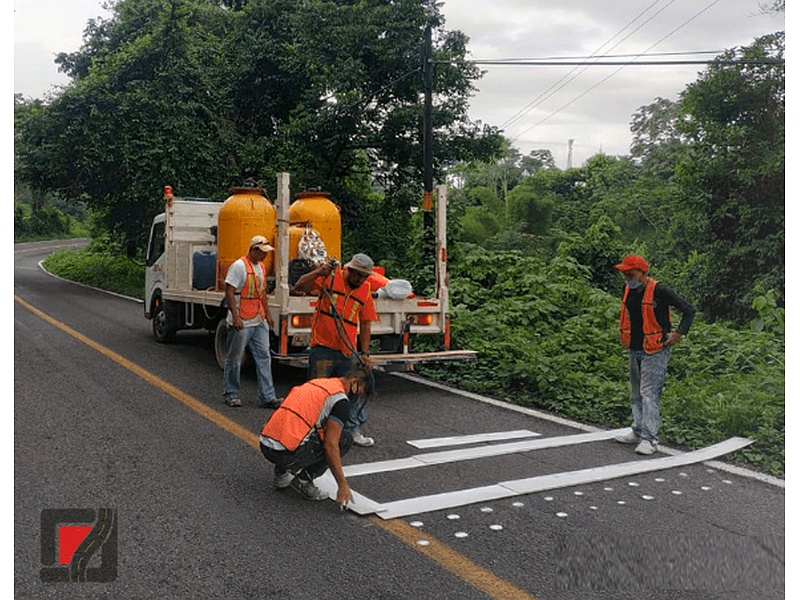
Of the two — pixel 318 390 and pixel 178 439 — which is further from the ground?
pixel 318 390

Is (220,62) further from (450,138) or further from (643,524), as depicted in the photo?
(643,524)

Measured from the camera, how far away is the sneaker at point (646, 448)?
22.2 ft

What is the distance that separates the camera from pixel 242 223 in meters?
10.5

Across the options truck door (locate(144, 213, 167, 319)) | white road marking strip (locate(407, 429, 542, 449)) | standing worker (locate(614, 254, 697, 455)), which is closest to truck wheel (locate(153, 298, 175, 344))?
truck door (locate(144, 213, 167, 319))

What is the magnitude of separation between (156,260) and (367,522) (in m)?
9.61

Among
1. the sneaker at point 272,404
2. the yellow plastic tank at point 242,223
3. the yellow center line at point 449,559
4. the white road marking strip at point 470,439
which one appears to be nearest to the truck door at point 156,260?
the yellow plastic tank at point 242,223

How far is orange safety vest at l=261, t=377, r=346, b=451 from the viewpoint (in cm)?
530

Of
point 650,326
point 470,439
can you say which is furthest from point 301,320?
point 650,326

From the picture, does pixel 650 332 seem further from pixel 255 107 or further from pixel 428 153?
pixel 255 107

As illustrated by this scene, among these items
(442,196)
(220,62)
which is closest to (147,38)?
(220,62)

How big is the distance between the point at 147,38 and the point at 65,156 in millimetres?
4408

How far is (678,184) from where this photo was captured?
1828 centimetres

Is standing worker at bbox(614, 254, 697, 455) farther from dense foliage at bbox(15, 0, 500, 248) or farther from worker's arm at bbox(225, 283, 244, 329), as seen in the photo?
dense foliage at bbox(15, 0, 500, 248)

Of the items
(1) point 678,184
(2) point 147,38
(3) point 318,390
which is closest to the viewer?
(3) point 318,390
